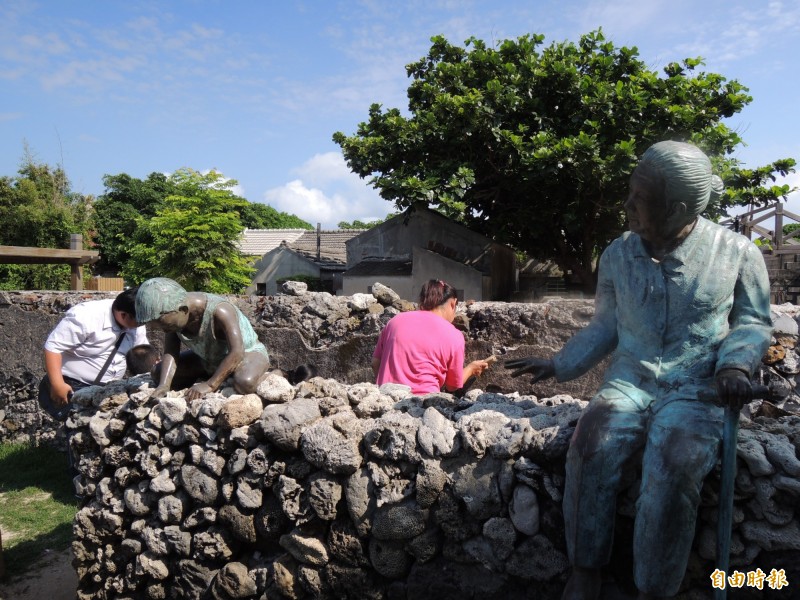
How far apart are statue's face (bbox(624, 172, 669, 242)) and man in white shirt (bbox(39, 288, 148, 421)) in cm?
355

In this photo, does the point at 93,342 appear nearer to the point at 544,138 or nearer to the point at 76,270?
the point at 76,270

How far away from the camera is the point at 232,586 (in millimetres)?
2684

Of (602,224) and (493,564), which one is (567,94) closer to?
(602,224)

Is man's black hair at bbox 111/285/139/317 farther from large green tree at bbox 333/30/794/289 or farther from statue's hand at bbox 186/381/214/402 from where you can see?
large green tree at bbox 333/30/794/289

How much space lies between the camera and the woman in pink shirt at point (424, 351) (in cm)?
354

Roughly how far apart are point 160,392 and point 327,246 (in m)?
26.2

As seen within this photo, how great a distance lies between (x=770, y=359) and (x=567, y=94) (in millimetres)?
7965

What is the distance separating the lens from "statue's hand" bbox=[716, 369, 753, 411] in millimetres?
1800

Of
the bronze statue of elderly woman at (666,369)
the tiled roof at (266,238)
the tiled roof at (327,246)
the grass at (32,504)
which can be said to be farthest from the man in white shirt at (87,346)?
the tiled roof at (266,238)

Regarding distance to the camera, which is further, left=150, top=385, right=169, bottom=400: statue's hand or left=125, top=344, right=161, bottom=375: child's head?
left=125, top=344, right=161, bottom=375: child's head

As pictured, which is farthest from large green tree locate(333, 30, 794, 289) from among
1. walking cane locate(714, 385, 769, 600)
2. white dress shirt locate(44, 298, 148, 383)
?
walking cane locate(714, 385, 769, 600)

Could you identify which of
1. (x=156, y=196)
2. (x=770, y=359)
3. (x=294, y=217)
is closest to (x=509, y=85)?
(x=770, y=359)

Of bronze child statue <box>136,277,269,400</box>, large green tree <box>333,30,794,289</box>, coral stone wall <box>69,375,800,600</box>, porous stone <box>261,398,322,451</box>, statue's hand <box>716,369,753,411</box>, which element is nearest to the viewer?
statue's hand <box>716,369,753,411</box>

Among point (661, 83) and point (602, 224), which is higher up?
point (661, 83)
